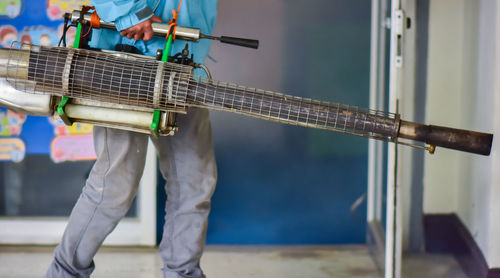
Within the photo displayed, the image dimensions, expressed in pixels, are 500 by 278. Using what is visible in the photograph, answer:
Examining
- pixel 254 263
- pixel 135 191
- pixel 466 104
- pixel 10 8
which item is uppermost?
pixel 10 8

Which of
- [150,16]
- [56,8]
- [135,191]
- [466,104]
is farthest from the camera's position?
[56,8]

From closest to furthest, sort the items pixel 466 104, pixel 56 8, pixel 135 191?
pixel 135 191, pixel 466 104, pixel 56 8

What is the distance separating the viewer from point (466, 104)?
2469 millimetres

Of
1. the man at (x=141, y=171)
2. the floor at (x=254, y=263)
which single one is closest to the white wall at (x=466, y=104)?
the floor at (x=254, y=263)

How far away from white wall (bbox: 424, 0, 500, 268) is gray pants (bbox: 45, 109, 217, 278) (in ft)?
3.19

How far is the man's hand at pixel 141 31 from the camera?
1.59 m

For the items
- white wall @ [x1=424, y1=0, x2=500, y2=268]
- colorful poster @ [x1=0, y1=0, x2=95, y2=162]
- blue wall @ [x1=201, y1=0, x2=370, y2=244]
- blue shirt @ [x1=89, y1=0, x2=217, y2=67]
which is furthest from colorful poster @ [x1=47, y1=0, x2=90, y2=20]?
white wall @ [x1=424, y1=0, x2=500, y2=268]

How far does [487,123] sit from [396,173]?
1.27ft

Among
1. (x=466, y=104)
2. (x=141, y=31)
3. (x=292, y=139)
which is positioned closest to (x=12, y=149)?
(x=292, y=139)

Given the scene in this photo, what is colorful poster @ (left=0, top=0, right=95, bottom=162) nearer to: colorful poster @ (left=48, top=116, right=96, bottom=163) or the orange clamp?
colorful poster @ (left=48, top=116, right=96, bottom=163)

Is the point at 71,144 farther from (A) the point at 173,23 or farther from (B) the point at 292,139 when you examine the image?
(A) the point at 173,23

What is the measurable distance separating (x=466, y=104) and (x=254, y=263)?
1.07 metres

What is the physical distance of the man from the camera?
168 centimetres

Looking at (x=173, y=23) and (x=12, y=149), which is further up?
(x=173, y=23)
